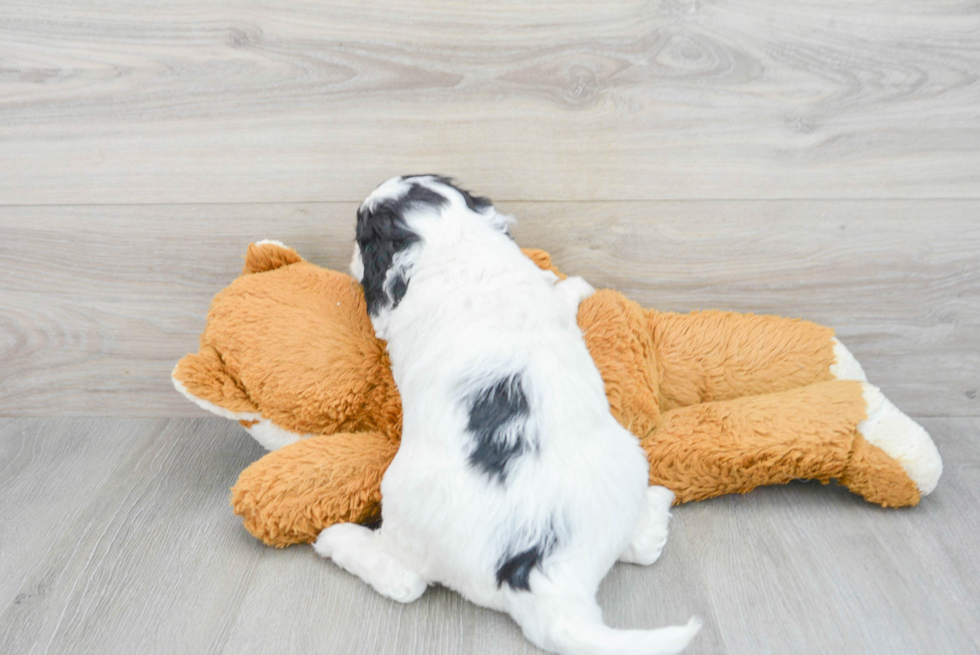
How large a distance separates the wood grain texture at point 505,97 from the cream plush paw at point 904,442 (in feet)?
1.50

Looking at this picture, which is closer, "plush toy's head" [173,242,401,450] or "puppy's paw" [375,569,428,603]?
"puppy's paw" [375,569,428,603]

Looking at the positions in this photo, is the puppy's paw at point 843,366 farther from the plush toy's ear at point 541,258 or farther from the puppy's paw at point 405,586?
the puppy's paw at point 405,586

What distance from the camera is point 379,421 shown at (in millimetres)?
1294

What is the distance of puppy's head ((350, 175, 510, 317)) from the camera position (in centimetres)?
113

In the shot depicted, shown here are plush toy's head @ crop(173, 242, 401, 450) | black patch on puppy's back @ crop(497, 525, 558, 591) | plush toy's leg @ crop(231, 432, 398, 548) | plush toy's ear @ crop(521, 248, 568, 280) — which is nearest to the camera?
black patch on puppy's back @ crop(497, 525, 558, 591)

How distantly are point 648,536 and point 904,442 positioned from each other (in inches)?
19.2

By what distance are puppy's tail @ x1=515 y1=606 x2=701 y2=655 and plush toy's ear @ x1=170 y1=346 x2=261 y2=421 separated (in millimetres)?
658

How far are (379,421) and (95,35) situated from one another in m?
0.92

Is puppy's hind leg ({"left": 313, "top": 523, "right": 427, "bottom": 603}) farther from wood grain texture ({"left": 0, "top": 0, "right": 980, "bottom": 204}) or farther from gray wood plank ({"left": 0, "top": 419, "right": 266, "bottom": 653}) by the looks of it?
wood grain texture ({"left": 0, "top": 0, "right": 980, "bottom": 204})

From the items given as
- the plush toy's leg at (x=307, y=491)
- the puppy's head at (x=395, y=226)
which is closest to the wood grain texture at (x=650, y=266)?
the puppy's head at (x=395, y=226)

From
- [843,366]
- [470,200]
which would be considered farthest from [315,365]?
[843,366]

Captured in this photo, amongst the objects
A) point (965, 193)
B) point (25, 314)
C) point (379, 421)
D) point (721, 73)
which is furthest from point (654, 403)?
point (25, 314)

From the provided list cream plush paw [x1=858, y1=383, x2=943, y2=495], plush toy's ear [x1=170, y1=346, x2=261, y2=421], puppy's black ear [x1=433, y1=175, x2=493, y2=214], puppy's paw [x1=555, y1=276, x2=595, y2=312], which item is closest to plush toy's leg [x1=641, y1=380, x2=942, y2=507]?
cream plush paw [x1=858, y1=383, x2=943, y2=495]

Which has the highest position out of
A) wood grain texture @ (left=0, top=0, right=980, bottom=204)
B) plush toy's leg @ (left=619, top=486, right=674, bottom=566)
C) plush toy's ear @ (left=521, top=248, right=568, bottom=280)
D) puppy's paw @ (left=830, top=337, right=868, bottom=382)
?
wood grain texture @ (left=0, top=0, right=980, bottom=204)
